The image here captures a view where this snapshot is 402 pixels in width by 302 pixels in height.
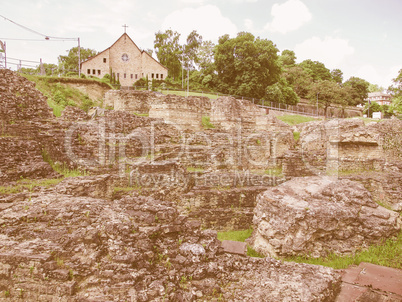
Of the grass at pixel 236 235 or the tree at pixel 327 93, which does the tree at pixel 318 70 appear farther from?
the grass at pixel 236 235

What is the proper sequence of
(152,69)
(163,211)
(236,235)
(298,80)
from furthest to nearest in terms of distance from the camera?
(298,80), (152,69), (236,235), (163,211)

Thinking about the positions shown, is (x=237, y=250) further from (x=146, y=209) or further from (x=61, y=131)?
(x=61, y=131)

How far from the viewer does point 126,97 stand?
2050cm

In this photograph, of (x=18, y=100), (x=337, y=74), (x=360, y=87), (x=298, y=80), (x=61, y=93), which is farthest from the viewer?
(x=337, y=74)

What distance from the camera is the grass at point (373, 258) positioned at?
6.07 m

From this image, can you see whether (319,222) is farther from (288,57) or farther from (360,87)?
(360,87)

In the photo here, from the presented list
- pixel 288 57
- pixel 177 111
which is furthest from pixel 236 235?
pixel 288 57

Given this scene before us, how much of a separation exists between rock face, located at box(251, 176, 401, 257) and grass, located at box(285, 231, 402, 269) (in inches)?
6.0

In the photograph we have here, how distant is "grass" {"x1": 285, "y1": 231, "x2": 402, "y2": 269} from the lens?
6074 mm

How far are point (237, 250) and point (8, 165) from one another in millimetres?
7407

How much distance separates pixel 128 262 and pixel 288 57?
61.9m

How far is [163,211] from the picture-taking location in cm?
480

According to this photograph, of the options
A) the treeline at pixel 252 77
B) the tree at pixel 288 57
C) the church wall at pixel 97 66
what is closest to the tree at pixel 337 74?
the tree at pixel 288 57

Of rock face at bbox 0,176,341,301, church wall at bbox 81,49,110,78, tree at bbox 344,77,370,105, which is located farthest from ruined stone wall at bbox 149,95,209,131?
tree at bbox 344,77,370,105
